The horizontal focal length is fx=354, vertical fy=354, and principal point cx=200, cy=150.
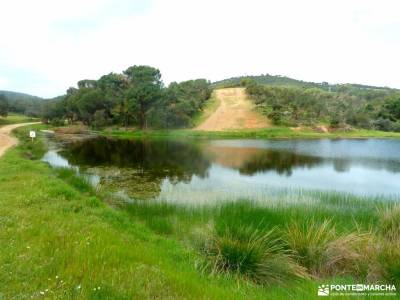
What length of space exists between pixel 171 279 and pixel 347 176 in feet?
67.1

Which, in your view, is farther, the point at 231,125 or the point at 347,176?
the point at 231,125

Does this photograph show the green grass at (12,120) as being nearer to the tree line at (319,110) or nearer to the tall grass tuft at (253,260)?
the tree line at (319,110)

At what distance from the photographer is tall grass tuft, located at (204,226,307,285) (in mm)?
7316

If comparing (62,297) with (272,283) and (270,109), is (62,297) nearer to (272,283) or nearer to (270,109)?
(272,283)

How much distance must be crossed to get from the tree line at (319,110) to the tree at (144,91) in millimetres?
22272

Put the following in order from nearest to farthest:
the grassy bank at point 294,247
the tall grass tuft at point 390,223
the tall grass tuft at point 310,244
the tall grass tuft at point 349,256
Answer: the grassy bank at point 294,247, the tall grass tuft at point 349,256, the tall grass tuft at point 310,244, the tall grass tuft at point 390,223

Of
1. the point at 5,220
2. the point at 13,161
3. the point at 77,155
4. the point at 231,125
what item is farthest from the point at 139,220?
the point at 231,125

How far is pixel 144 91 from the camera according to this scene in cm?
5959

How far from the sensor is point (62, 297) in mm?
4535

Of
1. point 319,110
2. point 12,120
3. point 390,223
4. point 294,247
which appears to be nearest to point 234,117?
point 319,110

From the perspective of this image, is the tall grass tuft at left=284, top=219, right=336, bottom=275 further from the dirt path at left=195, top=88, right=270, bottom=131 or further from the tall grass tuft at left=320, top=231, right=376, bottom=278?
the dirt path at left=195, top=88, right=270, bottom=131

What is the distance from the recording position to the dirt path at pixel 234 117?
2569 inches

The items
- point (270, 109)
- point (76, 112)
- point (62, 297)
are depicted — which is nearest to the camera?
point (62, 297)

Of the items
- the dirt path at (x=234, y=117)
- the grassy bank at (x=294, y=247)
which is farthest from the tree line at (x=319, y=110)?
the grassy bank at (x=294, y=247)
